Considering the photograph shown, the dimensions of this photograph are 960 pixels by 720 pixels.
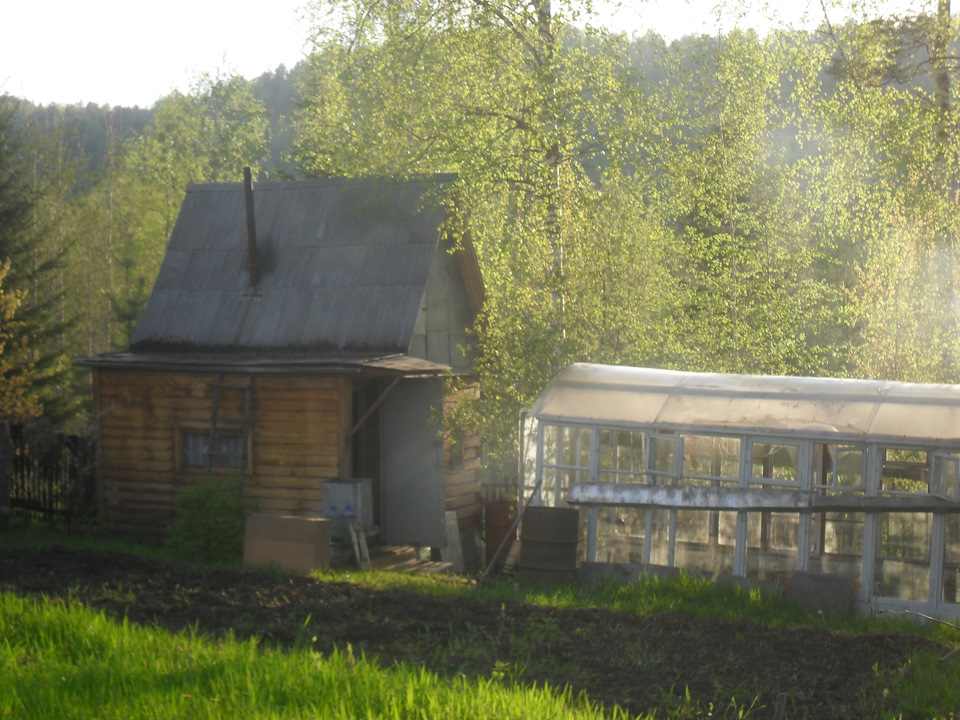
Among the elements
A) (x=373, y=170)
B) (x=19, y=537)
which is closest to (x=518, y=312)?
(x=373, y=170)

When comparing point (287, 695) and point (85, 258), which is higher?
point (85, 258)

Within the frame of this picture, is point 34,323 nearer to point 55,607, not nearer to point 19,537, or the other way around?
point 19,537

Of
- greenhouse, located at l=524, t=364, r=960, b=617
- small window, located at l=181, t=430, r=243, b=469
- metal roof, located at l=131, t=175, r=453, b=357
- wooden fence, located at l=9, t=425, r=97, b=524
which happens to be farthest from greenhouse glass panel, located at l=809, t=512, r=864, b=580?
wooden fence, located at l=9, t=425, r=97, b=524

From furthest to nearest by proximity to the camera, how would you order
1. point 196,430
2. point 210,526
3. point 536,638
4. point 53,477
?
point 53,477 → point 196,430 → point 210,526 → point 536,638

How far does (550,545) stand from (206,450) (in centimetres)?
691

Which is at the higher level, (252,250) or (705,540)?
(252,250)

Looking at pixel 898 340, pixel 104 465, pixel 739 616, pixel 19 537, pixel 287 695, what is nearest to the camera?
pixel 287 695

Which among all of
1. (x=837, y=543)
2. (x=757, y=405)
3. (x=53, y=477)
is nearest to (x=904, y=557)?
(x=837, y=543)

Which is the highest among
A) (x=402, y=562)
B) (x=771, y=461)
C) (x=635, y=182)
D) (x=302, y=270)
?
(x=635, y=182)

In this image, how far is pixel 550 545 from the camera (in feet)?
41.6

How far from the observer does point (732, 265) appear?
73.0 ft

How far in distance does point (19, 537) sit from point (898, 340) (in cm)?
1611

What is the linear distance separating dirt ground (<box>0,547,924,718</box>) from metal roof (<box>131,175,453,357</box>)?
5.90 metres

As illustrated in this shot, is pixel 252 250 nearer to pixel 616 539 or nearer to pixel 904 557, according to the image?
pixel 616 539
